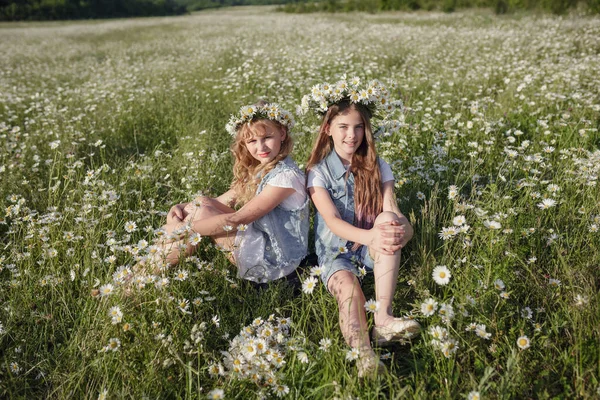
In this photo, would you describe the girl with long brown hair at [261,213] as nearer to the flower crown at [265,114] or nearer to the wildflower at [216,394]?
the flower crown at [265,114]

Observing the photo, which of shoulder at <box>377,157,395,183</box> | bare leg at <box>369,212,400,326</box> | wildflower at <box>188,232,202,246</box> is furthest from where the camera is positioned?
shoulder at <box>377,157,395,183</box>

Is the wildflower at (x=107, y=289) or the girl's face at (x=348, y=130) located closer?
the wildflower at (x=107, y=289)

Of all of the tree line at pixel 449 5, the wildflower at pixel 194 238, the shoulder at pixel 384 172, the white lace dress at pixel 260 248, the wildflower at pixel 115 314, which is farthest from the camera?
the tree line at pixel 449 5

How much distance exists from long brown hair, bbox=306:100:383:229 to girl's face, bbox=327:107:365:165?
0.02 metres

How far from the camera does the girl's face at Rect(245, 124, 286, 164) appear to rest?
272 cm

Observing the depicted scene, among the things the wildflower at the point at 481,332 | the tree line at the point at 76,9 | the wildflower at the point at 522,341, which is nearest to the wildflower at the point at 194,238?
the wildflower at the point at 481,332

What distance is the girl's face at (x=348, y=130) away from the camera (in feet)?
8.41

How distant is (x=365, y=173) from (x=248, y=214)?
0.74 m

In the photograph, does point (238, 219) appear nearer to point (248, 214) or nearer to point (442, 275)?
point (248, 214)

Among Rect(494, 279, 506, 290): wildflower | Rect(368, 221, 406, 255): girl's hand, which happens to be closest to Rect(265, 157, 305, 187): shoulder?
Rect(368, 221, 406, 255): girl's hand

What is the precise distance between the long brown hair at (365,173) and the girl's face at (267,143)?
10.6 inches

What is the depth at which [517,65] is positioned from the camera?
6656 millimetres

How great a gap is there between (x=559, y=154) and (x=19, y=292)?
162 inches

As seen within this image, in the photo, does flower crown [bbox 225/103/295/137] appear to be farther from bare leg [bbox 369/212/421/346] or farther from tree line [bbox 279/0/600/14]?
tree line [bbox 279/0/600/14]
